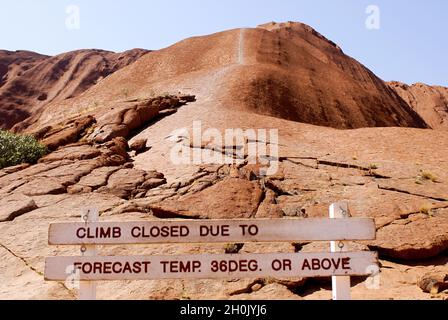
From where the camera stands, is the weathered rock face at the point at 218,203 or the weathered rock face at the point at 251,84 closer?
the weathered rock face at the point at 218,203

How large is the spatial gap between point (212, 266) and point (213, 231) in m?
0.42

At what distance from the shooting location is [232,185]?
1288cm

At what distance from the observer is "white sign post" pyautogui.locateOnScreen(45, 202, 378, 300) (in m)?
5.49

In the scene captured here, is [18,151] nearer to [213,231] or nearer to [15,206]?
[15,206]

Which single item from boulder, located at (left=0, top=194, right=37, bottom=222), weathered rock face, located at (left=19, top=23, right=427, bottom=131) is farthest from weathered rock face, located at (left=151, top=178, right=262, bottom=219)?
weathered rock face, located at (left=19, top=23, right=427, bottom=131)

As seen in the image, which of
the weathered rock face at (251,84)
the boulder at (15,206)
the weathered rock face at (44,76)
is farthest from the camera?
the weathered rock face at (44,76)

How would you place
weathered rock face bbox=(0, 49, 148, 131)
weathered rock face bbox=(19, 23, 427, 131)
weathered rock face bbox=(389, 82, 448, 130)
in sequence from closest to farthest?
weathered rock face bbox=(19, 23, 427, 131) → weathered rock face bbox=(0, 49, 148, 131) → weathered rock face bbox=(389, 82, 448, 130)

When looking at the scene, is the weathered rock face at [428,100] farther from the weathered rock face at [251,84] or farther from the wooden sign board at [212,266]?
the wooden sign board at [212,266]

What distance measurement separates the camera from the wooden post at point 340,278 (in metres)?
5.61

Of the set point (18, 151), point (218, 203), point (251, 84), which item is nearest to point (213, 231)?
point (218, 203)

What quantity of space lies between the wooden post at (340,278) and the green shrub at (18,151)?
1542 centimetres

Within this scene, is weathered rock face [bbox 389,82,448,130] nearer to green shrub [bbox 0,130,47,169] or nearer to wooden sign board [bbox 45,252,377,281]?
green shrub [bbox 0,130,47,169]

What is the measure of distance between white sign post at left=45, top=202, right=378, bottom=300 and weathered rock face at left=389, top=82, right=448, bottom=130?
73.4 m

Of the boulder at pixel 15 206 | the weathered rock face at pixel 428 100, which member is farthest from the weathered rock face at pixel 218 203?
the weathered rock face at pixel 428 100
